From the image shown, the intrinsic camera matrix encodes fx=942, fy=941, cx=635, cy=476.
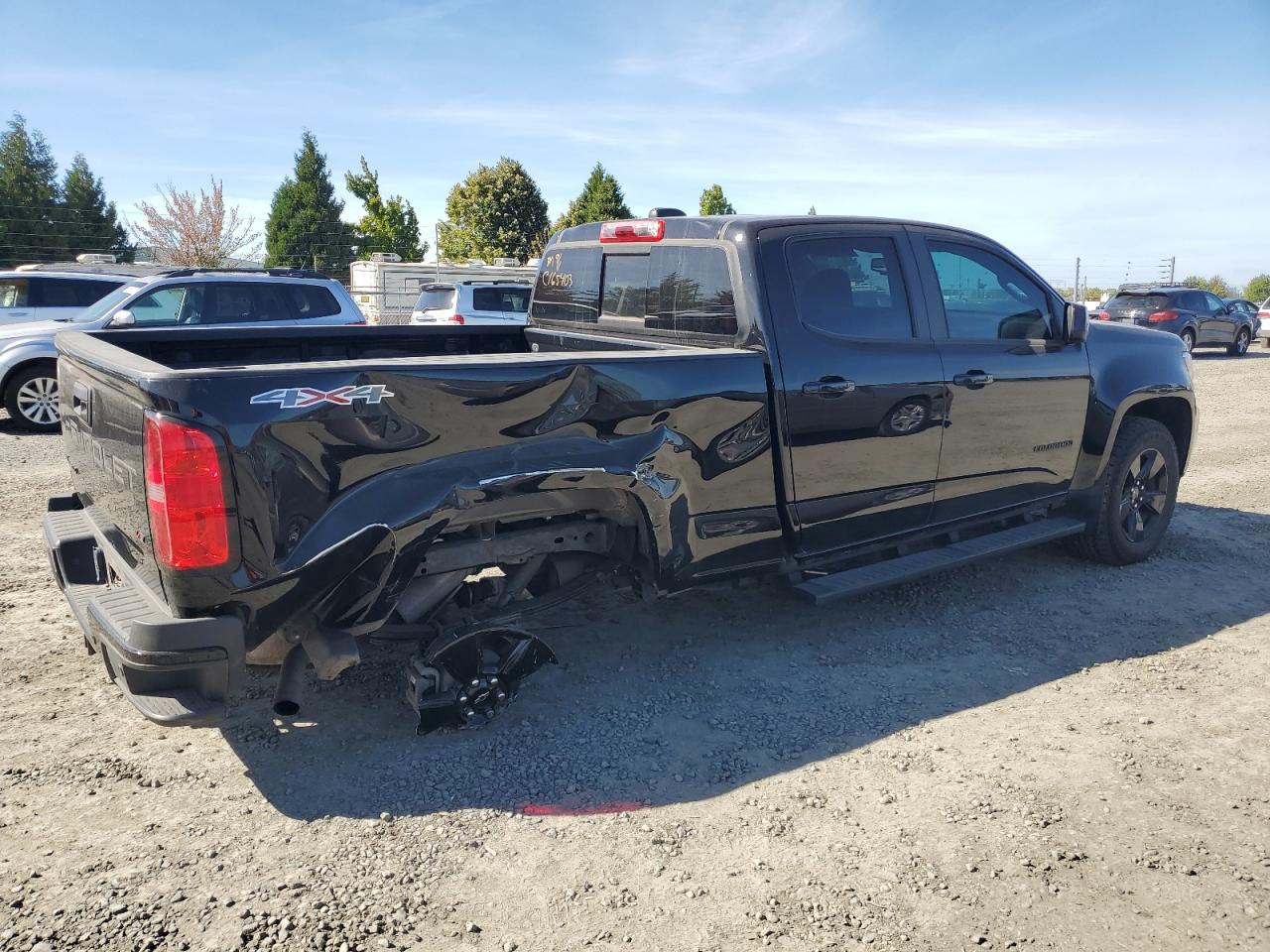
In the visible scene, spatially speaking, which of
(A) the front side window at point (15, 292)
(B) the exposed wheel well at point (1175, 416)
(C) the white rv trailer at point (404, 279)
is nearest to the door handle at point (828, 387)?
(B) the exposed wheel well at point (1175, 416)

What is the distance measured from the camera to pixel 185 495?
2.83m

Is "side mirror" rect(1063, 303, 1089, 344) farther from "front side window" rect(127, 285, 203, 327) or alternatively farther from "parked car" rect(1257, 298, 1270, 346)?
"parked car" rect(1257, 298, 1270, 346)

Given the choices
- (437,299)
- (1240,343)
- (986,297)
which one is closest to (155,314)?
(437,299)

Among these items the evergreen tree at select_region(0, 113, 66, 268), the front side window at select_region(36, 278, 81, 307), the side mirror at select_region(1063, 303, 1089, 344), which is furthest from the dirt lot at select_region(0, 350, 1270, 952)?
the evergreen tree at select_region(0, 113, 66, 268)

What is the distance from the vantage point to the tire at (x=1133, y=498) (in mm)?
5664

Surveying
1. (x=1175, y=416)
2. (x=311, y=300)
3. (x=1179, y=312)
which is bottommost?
(x=1175, y=416)

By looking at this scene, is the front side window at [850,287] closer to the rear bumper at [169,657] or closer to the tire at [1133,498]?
the tire at [1133,498]

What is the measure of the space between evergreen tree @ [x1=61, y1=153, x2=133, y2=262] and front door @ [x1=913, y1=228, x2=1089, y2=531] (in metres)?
35.2

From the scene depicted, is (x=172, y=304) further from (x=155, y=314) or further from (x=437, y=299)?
(x=437, y=299)

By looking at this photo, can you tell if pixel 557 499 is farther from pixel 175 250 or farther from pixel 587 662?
pixel 175 250

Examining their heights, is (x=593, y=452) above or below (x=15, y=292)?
below

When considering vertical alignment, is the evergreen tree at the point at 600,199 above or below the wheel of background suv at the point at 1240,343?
above

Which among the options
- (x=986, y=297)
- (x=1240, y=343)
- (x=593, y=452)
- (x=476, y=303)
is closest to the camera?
(x=593, y=452)

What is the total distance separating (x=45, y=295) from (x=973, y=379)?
38.7ft
